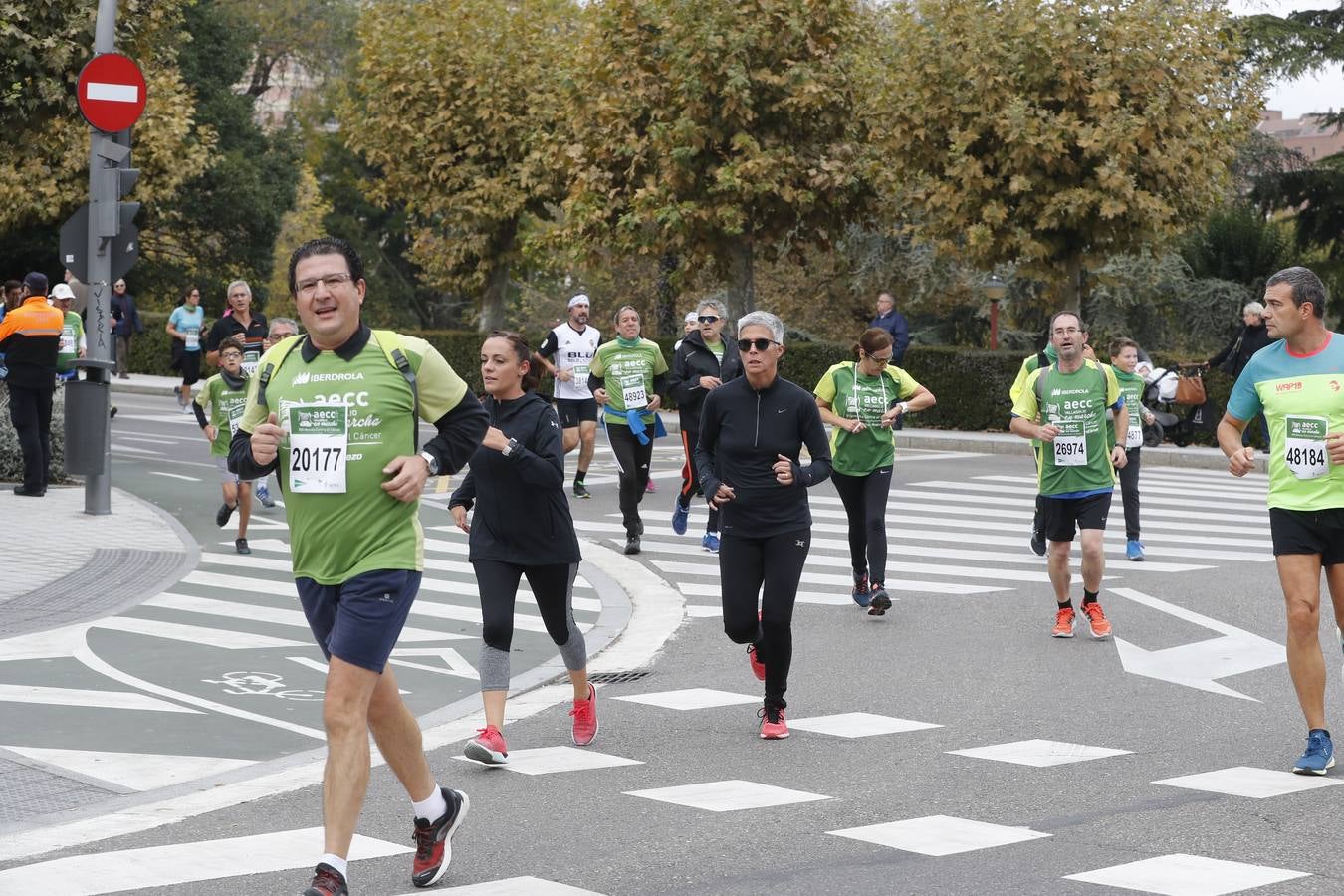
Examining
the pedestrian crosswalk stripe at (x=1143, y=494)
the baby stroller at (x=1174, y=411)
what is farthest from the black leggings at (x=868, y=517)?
the baby stroller at (x=1174, y=411)

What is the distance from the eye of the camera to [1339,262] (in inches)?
1567

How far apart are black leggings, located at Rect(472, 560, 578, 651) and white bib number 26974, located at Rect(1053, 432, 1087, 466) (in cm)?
392

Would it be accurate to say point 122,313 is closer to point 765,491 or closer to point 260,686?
point 260,686

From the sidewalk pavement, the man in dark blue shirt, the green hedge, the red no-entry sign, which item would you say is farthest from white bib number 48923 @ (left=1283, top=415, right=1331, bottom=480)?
the green hedge

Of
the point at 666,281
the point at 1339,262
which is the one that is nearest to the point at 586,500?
the point at 666,281

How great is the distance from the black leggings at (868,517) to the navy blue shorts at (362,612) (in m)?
6.75

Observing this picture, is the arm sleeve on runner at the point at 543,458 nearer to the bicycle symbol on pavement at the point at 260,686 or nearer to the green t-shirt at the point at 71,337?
the bicycle symbol on pavement at the point at 260,686

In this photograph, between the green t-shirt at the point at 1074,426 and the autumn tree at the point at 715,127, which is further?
the autumn tree at the point at 715,127

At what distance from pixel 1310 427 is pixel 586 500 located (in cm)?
1213

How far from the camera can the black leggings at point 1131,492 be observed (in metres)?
14.9

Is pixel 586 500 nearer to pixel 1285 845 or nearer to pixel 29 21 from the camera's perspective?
pixel 29 21

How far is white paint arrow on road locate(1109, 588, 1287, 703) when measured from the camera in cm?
985

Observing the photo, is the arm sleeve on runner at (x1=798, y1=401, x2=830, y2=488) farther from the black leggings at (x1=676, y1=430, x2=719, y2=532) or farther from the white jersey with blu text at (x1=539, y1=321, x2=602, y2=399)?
the white jersey with blu text at (x1=539, y1=321, x2=602, y2=399)

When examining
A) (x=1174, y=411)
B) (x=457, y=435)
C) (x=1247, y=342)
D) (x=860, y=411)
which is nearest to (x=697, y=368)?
(x=860, y=411)
